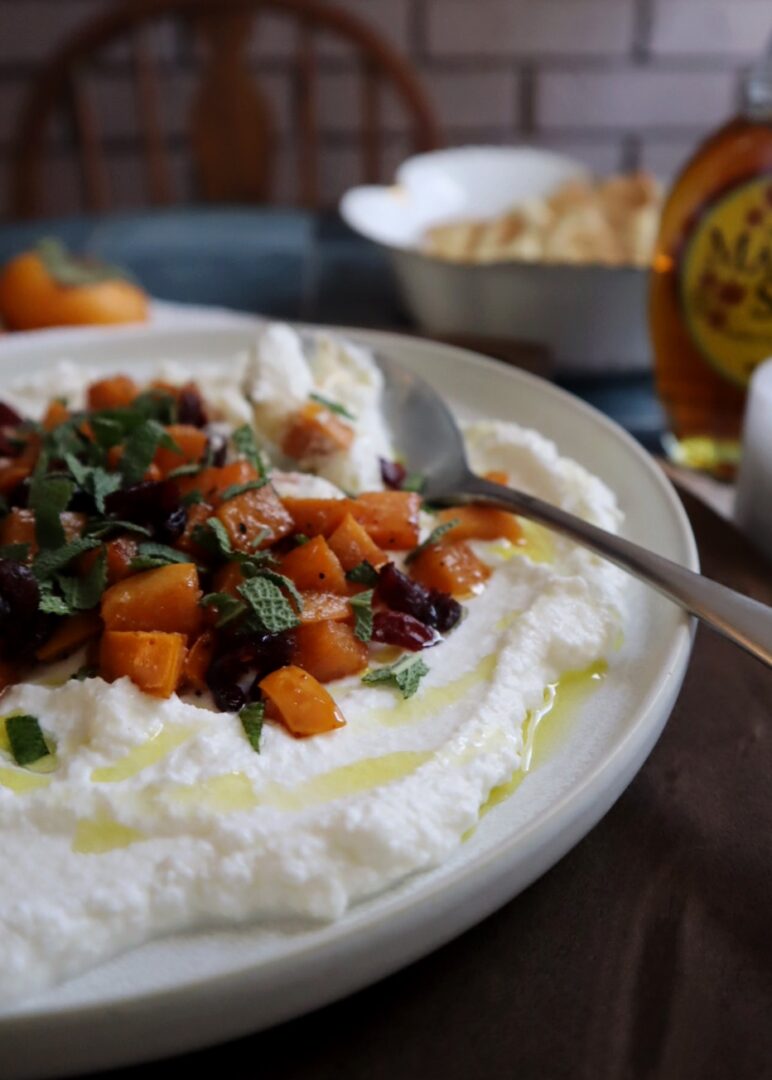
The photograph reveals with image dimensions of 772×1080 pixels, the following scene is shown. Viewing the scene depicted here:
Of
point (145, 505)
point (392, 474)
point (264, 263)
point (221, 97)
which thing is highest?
point (221, 97)

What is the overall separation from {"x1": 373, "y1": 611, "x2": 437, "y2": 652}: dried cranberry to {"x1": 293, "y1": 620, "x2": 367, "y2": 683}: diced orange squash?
0.05 meters

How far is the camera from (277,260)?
3.95 metres

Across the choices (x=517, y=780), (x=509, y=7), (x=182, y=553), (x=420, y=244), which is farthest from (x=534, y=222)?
(x=509, y=7)

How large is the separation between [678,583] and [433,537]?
0.46m

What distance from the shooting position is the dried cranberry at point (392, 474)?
2.10 metres

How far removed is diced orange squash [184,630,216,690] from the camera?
4.98ft

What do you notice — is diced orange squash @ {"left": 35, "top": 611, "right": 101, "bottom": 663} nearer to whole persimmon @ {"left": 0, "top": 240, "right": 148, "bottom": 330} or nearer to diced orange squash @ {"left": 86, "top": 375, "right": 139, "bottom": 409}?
diced orange squash @ {"left": 86, "top": 375, "right": 139, "bottom": 409}

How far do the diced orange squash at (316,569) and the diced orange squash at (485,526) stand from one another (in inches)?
10.6

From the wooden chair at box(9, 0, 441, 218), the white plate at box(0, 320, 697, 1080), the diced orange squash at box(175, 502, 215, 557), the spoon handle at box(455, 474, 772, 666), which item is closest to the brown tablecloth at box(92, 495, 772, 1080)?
the white plate at box(0, 320, 697, 1080)

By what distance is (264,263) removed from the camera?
393 centimetres

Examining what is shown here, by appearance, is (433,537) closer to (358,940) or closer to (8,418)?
(358,940)

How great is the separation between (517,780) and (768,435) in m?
1.13

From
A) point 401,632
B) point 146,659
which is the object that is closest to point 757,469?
point 401,632

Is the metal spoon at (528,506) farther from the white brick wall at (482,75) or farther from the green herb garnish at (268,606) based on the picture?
the white brick wall at (482,75)
